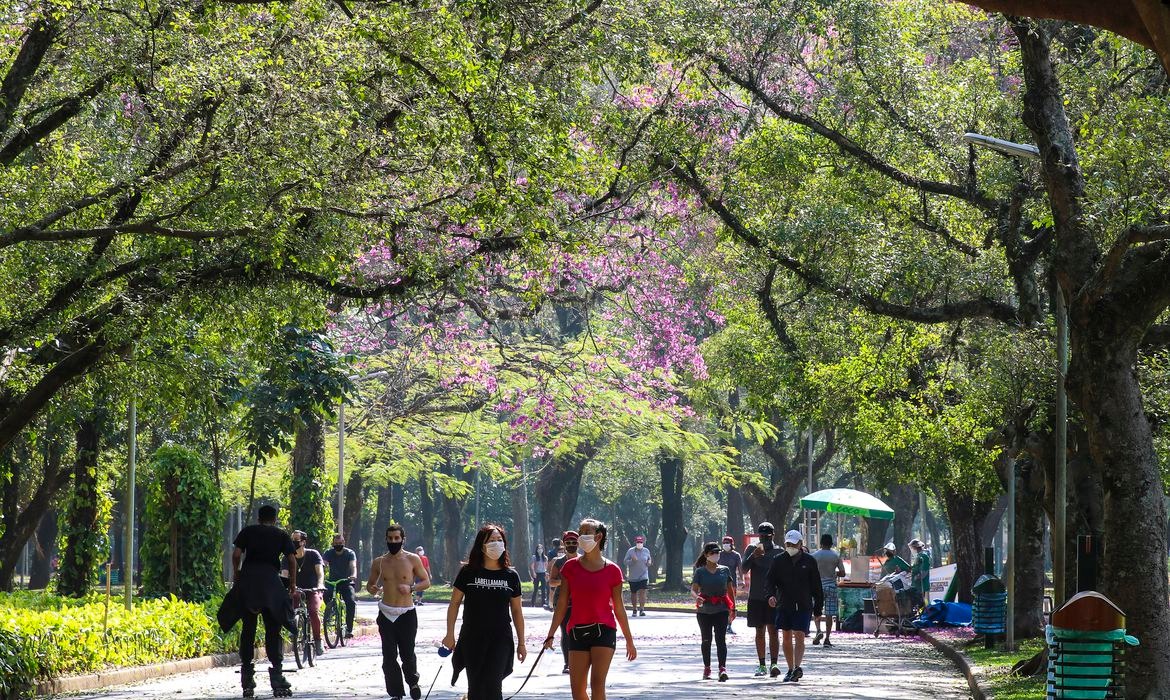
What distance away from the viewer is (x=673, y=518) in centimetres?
5700

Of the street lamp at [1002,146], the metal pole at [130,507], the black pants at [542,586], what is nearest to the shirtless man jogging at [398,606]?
the metal pole at [130,507]

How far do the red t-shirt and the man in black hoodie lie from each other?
22.8 feet

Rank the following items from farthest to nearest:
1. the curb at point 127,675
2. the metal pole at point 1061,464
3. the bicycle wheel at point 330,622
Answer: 1. the bicycle wheel at point 330,622
2. the metal pole at point 1061,464
3. the curb at point 127,675

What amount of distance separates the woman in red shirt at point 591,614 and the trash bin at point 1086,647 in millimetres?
3258

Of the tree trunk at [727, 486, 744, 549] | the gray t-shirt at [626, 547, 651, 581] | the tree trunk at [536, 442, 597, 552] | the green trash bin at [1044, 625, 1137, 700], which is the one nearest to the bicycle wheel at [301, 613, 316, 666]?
the green trash bin at [1044, 625, 1137, 700]

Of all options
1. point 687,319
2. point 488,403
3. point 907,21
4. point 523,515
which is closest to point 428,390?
point 488,403

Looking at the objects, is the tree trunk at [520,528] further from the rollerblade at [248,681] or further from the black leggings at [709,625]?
the rollerblade at [248,681]

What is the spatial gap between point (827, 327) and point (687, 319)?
696 inches

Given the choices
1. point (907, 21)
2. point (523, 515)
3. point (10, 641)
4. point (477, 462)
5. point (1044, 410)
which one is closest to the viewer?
point (10, 641)

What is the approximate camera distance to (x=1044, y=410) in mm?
18828

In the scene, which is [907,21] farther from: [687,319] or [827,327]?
[687,319]

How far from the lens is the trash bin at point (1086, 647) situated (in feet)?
38.7

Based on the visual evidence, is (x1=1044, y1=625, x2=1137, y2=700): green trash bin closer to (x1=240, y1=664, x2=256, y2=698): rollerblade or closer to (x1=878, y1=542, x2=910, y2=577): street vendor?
(x1=240, y1=664, x2=256, y2=698): rollerblade

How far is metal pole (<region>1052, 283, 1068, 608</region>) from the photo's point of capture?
56.3 feet
